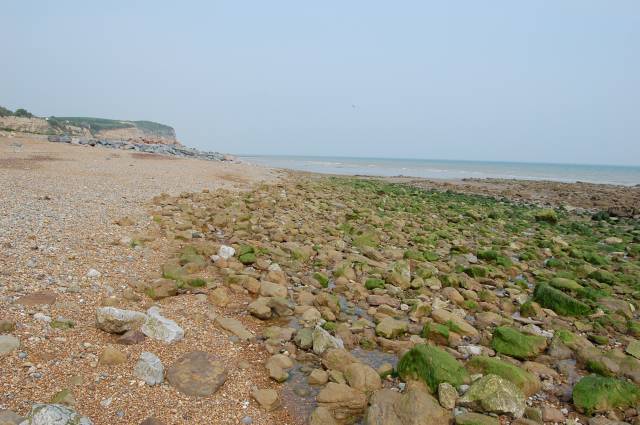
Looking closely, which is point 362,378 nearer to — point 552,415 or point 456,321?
point 552,415

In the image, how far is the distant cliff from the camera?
160 ft

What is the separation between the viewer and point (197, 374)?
3.88m


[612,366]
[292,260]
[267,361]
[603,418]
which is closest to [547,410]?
[603,418]

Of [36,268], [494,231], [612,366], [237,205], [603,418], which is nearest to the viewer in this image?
[603,418]

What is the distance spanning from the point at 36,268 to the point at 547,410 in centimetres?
604

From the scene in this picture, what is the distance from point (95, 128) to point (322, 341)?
98442 millimetres

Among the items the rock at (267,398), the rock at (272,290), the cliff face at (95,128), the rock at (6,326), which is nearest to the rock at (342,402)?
the rock at (267,398)

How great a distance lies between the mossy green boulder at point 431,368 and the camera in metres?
4.01

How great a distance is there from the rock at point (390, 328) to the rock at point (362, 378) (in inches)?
41.0

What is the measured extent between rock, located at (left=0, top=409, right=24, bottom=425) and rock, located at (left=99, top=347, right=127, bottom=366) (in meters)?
0.88

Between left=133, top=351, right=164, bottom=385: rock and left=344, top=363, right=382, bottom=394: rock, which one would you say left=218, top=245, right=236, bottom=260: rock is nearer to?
left=133, top=351, right=164, bottom=385: rock

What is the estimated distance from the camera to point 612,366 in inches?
187

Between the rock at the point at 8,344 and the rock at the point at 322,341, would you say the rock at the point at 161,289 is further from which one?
the rock at the point at 322,341

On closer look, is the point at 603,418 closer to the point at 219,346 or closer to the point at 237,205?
the point at 219,346
